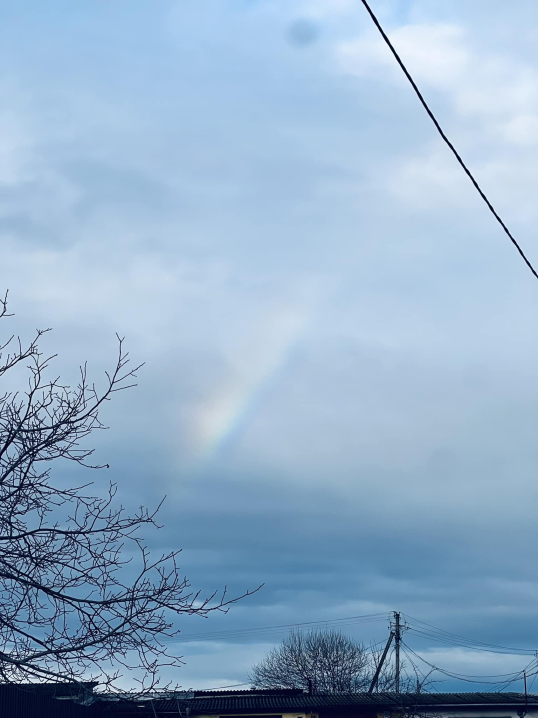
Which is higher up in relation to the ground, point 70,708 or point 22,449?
point 22,449

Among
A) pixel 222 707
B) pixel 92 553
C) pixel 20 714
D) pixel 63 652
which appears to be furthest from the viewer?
pixel 222 707

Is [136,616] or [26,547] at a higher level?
[26,547]

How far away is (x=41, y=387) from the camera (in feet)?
23.9

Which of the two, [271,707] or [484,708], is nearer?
[271,707]

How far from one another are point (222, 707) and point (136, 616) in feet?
97.0

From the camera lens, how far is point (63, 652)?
20.9 feet

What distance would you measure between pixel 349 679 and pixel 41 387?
58576 mm

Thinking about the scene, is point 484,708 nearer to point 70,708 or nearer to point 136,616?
point 70,708

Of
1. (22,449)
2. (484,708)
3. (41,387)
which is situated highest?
(41,387)

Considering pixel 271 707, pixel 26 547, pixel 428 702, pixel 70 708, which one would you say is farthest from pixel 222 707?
pixel 26 547

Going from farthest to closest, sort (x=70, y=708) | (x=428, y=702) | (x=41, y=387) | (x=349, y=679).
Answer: (x=349, y=679) → (x=428, y=702) → (x=70, y=708) → (x=41, y=387)

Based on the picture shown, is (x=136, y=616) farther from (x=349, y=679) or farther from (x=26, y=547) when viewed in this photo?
(x=349, y=679)

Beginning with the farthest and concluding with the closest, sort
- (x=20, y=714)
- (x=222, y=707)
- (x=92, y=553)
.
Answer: (x=222, y=707), (x=20, y=714), (x=92, y=553)

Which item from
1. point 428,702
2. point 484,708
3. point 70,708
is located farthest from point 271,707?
point 70,708
